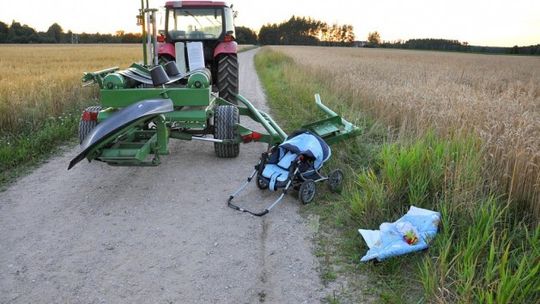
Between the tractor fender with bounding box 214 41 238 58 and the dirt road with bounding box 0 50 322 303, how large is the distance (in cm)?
386

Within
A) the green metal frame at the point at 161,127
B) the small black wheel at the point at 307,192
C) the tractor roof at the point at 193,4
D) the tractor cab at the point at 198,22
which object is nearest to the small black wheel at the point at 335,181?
the small black wheel at the point at 307,192

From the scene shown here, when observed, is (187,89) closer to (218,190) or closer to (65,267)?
(218,190)

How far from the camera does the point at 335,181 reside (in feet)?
14.9

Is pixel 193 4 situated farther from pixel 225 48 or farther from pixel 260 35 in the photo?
pixel 260 35

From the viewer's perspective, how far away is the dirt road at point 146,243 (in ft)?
9.54

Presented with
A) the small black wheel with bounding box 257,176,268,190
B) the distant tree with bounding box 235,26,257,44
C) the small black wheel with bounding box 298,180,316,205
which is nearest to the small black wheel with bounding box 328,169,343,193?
the small black wheel with bounding box 298,180,316,205

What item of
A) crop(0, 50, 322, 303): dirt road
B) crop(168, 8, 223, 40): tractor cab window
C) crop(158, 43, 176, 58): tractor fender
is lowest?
crop(0, 50, 322, 303): dirt road

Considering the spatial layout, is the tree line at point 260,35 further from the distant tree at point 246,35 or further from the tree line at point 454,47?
the tree line at point 454,47

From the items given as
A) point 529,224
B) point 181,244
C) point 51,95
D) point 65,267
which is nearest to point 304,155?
point 181,244

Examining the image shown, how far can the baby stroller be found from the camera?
4273 millimetres

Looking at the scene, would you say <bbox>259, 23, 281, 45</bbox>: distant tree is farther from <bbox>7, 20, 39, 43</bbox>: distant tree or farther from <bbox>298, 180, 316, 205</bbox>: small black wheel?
<bbox>298, 180, 316, 205</bbox>: small black wheel

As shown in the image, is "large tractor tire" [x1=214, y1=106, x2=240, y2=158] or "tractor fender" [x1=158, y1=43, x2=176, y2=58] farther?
"tractor fender" [x1=158, y1=43, x2=176, y2=58]

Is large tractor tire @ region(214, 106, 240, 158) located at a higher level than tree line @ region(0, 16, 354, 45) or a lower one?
lower

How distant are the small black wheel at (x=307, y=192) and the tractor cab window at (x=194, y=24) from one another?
5.34m
